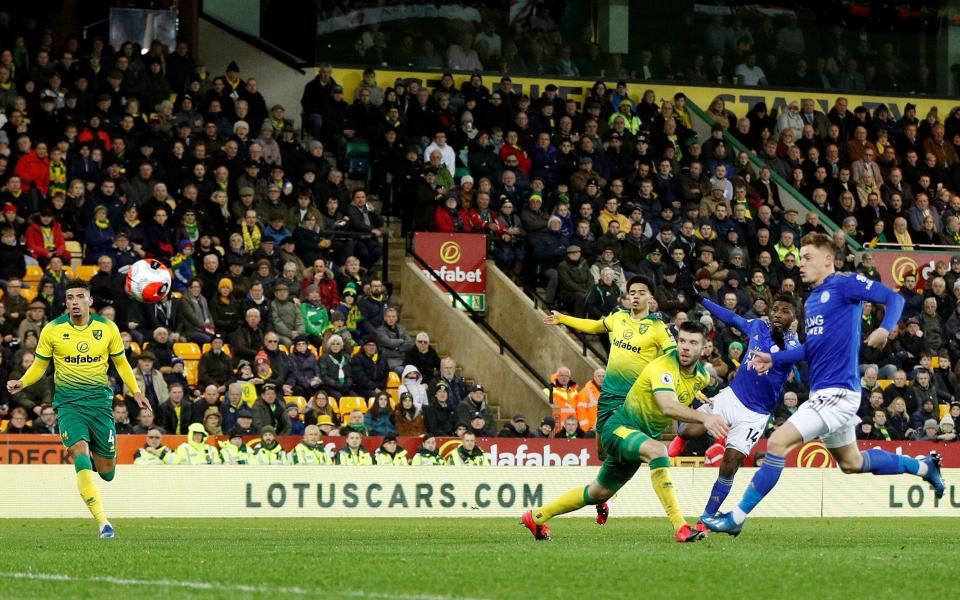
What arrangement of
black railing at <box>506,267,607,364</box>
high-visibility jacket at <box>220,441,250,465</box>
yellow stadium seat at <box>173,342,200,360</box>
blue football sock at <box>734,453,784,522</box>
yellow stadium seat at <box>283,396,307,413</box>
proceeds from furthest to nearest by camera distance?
black railing at <box>506,267,607,364</box>, yellow stadium seat at <box>173,342,200,360</box>, yellow stadium seat at <box>283,396,307,413</box>, high-visibility jacket at <box>220,441,250,465</box>, blue football sock at <box>734,453,784,522</box>

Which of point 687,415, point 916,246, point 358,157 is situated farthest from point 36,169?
point 916,246

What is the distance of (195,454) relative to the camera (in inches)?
787

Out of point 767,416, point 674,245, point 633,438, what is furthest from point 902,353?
point 633,438

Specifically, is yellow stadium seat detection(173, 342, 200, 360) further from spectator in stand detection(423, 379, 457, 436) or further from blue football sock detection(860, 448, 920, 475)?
blue football sock detection(860, 448, 920, 475)

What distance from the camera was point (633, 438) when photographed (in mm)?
12023

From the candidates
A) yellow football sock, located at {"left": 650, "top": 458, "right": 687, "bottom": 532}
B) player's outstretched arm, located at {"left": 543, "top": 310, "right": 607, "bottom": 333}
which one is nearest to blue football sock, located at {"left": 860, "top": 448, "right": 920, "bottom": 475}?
yellow football sock, located at {"left": 650, "top": 458, "right": 687, "bottom": 532}

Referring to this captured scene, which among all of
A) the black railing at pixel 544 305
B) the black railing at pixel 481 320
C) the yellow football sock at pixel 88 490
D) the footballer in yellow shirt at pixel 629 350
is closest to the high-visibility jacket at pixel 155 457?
the yellow football sock at pixel 88 490

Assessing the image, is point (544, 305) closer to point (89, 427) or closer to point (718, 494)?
point (718, 494)

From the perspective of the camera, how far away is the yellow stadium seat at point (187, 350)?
22266 mm

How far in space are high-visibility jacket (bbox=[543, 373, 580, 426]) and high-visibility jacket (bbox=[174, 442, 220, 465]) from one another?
5.15 m

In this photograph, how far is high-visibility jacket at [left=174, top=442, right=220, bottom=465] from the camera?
65.4 ft

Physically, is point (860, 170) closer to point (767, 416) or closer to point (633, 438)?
point (767, 416)

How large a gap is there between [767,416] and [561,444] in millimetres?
6956

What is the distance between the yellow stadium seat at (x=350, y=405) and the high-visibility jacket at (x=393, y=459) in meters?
1.95
